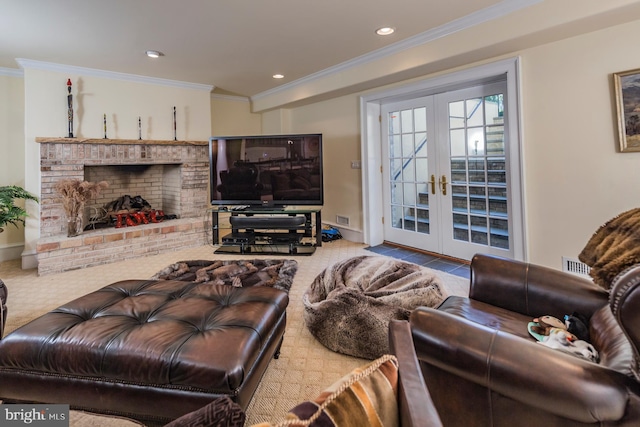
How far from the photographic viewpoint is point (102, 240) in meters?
3.98

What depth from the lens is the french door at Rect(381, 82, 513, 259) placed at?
3498 mm

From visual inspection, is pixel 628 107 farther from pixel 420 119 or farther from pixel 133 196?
pixel 133 196

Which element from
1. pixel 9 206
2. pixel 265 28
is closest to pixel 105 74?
pixel 9 206

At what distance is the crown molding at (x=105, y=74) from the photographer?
3.85 m

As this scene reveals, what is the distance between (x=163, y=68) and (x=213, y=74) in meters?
0.61

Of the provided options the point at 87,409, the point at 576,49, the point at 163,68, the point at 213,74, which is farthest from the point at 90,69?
the point at 576,49

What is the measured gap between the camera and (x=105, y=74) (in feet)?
13.9

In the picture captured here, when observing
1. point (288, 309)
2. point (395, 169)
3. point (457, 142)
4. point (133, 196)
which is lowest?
point (288, 309)

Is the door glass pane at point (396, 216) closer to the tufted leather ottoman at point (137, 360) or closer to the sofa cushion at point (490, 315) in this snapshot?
the sofa cushion at point (490, 315)

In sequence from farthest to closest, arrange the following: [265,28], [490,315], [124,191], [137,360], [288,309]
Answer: [124,191]
[265,28]
[288,309]
[490,315]
[137,360]

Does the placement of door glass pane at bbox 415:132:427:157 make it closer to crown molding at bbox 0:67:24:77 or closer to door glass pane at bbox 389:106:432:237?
door glass pane at bbox 389:106:432:237

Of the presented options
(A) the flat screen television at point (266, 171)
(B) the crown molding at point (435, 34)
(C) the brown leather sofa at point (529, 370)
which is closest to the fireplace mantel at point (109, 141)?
(A) the flat screen television at point (266, 171)

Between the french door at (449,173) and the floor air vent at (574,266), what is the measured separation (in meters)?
0.53

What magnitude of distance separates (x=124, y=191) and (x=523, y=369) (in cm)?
534
